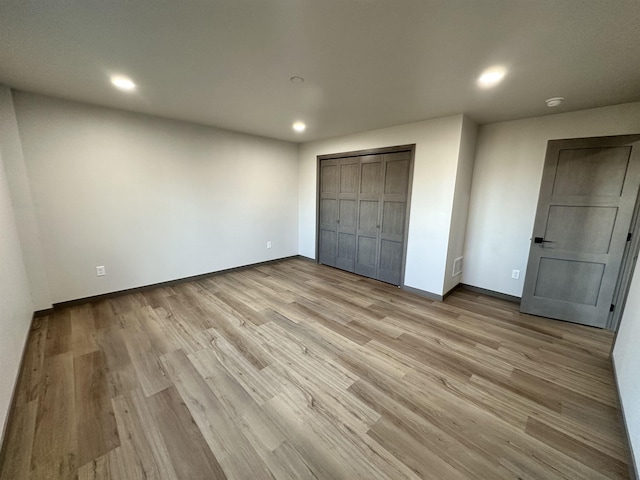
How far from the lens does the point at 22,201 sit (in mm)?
2615

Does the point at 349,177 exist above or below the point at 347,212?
above

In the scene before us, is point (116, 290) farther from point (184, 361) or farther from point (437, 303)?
point (437, 303)

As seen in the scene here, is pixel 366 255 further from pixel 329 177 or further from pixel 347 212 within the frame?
pixel 329 177

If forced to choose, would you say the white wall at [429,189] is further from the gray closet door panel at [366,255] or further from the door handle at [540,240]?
the door handle at [540,240]

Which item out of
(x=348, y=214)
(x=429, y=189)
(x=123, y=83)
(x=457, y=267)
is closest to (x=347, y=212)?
(x=348, y=214)

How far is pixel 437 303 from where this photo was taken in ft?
11.1

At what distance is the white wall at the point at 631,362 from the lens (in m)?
1.42

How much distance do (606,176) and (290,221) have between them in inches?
183

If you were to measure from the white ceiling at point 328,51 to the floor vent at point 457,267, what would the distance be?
1998mm

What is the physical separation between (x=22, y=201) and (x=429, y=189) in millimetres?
4824

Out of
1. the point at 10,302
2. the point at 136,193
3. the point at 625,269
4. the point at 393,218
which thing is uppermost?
the point at 136,193

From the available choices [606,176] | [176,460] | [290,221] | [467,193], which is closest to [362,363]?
[176,460]

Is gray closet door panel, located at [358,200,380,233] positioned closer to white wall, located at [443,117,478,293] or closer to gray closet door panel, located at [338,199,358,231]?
gray closet door panel, located at [338,199,358,231]

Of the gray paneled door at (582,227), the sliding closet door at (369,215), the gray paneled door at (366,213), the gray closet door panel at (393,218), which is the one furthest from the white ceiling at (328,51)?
the gray closet door panel at (393,218)
